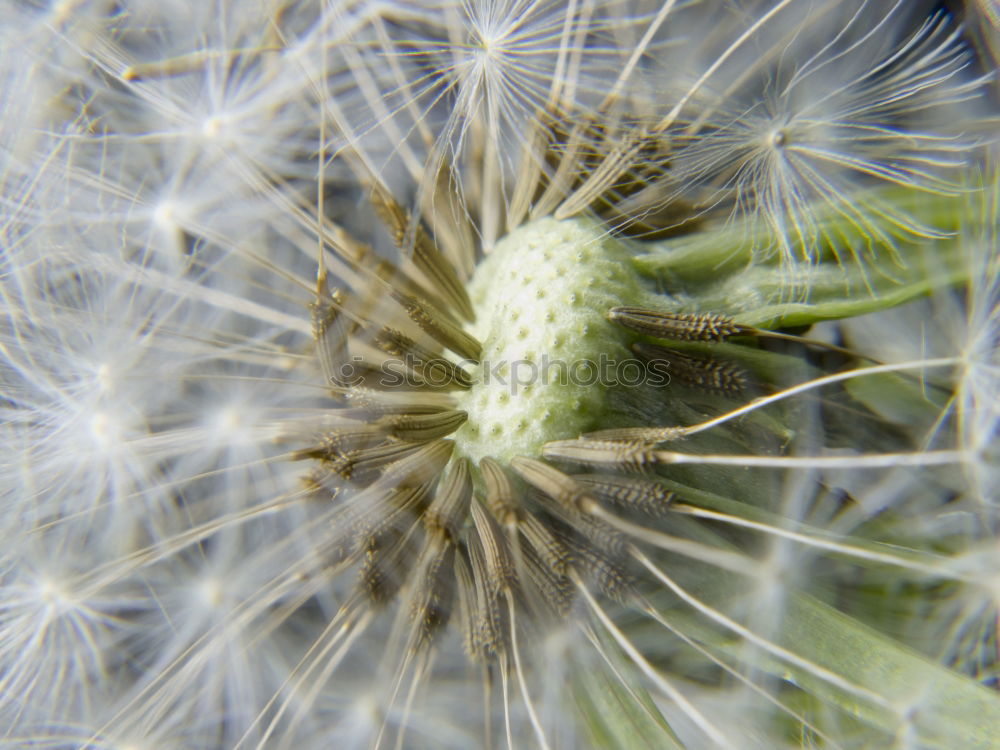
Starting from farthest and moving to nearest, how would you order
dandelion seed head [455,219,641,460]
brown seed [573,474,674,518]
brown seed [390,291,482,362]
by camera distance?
brown seed [390,291,482,362] → dandelion seed head [455,219,641,460] → brown seed [573,474,674,518]

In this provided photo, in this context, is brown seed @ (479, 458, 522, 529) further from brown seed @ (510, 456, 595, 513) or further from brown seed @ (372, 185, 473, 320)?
brown seed @ (372, 185, 473, 320)

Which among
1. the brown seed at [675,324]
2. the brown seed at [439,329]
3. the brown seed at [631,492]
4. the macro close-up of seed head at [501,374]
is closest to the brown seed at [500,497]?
the macro close-up of seed head at [501,374]

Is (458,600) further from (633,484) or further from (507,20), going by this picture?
(507,20)

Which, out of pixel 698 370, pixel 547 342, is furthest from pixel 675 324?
pixel 547 342

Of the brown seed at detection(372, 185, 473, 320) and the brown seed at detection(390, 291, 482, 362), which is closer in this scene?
the brown seed at detection(390, 291, 482, 362)

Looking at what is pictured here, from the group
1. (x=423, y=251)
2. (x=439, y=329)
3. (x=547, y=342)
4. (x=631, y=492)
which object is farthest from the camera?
(x=423, y=251)

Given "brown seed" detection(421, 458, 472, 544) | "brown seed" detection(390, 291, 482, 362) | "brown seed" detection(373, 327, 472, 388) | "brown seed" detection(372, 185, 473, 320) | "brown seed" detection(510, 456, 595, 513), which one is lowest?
"brown seed" detection(421, 458, 472, 544)

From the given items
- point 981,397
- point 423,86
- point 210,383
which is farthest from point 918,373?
point 210,383

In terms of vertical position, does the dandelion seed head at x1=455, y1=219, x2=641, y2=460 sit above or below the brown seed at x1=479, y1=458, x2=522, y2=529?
above

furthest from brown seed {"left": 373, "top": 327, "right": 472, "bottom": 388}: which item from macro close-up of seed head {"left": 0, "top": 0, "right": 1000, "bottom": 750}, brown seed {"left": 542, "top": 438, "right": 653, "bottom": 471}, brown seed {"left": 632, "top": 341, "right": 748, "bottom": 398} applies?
brown seed {"left": 632, "top": 341, "right": 748, "bottom": 398}

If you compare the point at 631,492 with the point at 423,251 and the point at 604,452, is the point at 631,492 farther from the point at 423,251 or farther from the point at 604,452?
the point at 423,251
